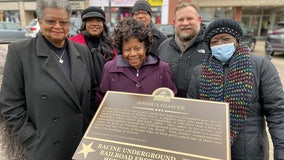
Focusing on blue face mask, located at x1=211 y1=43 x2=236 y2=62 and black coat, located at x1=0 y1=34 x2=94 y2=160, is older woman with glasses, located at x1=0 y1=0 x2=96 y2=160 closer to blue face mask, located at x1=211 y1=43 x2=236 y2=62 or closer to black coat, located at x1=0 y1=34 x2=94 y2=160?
black coat, located at x1=0 y1=34 x2=94 y2=160

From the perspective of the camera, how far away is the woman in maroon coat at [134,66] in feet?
8.36

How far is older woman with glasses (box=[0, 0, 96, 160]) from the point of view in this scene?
7.10ft

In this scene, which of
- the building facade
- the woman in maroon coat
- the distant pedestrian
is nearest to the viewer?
the woman in maroon coat

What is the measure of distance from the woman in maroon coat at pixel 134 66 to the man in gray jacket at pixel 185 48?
0.46 metres

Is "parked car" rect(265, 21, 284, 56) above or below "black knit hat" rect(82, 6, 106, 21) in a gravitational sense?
below

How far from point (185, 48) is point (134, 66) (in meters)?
0.89

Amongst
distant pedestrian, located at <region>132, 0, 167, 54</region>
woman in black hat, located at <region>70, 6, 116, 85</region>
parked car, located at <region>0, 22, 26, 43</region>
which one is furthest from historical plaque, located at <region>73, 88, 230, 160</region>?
parked car, located at <region>0, 22, 26, 43</region>

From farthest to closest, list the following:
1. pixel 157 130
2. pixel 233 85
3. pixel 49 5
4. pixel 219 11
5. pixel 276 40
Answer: pixel 219 11
pixel 276 40
pixel 233 85
pixel 49 5
pixel 157 130

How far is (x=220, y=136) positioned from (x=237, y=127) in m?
0.40

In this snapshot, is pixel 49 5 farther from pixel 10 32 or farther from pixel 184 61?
pixel 10 32

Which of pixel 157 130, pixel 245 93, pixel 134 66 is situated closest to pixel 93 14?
pixel 134 66

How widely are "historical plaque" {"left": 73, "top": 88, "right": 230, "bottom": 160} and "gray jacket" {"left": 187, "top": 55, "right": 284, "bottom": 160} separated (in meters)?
0.42

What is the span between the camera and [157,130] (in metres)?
2.03

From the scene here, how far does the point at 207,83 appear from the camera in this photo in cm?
239
